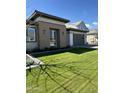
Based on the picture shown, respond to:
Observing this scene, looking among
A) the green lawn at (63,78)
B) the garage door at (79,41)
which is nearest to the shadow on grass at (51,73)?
the green lawn at (63,78)

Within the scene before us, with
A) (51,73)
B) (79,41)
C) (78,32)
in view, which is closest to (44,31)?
(79,41)

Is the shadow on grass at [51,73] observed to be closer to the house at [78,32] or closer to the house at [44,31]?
the house at [44,31]

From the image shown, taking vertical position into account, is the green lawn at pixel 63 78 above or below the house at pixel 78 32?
below

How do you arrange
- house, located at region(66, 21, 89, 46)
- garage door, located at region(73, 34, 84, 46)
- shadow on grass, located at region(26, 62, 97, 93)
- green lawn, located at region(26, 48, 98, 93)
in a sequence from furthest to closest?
garage door, located at region(73, 34, 84, 46) → house, located at region(66, 21, 89, 46) → shadow on grass, located at region(26, 62, 97, 93) → green lawn, located at region(26, 48, 98, 93)

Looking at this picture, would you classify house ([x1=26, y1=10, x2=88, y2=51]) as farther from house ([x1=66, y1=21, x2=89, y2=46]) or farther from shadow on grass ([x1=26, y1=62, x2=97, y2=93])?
shadow on grass ([x1=26, y1=62, x2=97, y2=93])

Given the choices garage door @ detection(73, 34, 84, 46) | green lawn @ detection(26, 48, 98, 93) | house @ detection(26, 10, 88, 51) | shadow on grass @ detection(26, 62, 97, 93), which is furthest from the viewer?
garage door @ detection(73, 34, 84, 46)

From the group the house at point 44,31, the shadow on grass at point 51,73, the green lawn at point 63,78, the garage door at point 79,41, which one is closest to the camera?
the green lawn at point 63,78

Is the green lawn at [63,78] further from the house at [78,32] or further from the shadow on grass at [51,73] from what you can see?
the house at [78,32]

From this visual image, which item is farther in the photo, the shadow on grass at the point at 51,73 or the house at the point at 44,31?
the house at the point at 44,31

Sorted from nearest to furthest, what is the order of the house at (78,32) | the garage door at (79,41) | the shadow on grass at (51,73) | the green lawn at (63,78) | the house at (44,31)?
the green lawn at (63,78) → the shadow on grass at (51,73) → the house at (44,31) → the house at (78,32) → the garage door at (79,41)

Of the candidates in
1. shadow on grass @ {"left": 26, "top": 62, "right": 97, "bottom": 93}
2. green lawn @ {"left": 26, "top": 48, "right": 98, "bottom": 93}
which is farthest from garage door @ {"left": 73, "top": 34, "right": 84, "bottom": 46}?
shadow on grass @ {"left": 26, "top": 62, "right": 97, "bottom": 93}
